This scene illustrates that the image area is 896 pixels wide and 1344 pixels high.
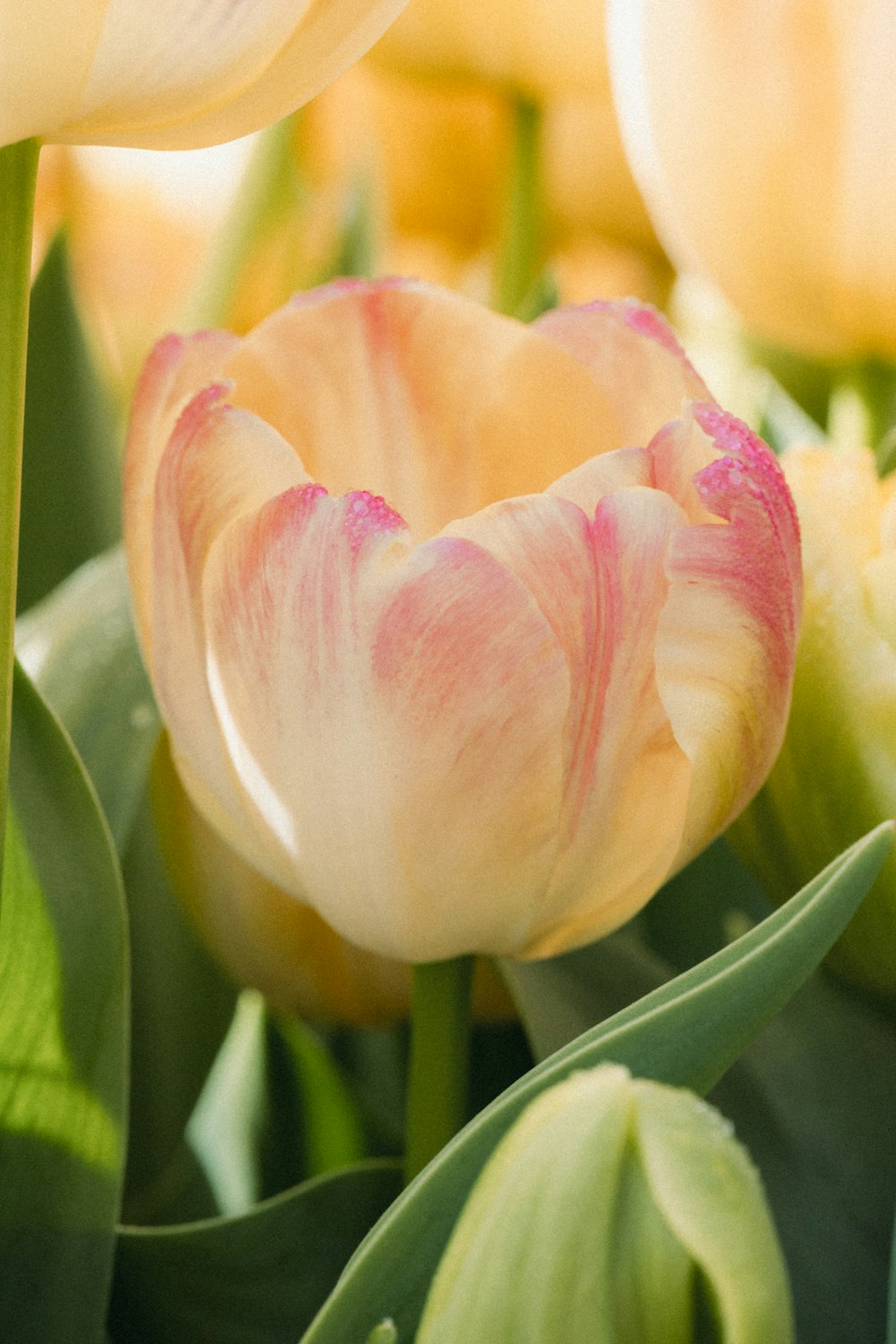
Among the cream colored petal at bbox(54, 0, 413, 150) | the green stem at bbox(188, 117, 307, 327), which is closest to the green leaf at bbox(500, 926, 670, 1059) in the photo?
the cream colored petal at bbox(54, 0, 413, 150)

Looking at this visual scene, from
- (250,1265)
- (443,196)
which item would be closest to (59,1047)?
(250,1265)

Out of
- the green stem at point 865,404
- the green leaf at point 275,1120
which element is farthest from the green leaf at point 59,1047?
the green stem at point 865,404

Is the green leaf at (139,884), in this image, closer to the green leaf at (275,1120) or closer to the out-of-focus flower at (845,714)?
the green leaf at (275,1120)

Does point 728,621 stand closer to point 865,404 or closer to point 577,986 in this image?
point 577,986

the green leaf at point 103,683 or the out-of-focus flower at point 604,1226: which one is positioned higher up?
the out-of-focus flower at point 604,1226

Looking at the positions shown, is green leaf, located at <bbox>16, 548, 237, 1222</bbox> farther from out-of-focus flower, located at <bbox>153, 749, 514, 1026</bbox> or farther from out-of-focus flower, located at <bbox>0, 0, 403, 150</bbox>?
out-of-focus flower, located at <bbox>0, 0, 403, 150</bbox>

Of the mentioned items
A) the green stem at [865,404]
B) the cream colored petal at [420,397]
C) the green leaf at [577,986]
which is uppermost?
the cream colored petal at [420,397]
